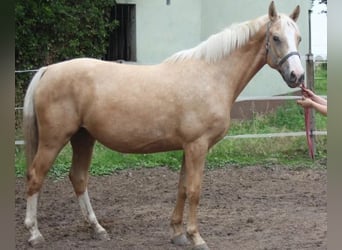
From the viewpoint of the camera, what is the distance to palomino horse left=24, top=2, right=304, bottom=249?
9.35 ft

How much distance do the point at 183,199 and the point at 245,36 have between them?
95 centimetres

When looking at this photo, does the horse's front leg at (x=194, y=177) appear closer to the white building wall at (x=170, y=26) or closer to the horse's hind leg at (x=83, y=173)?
the horse's hind leg at (x=83, y=173)

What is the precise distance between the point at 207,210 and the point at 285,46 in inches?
52.3

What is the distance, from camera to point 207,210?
11.9 feet

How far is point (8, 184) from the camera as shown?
75.9 inches

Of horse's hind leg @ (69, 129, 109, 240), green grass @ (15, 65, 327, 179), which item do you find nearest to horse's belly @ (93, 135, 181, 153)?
horse's hind leg @ (69, 129, 109, 240)

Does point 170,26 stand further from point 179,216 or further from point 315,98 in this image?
point 315,98

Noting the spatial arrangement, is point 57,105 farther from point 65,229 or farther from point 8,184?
point 8,184

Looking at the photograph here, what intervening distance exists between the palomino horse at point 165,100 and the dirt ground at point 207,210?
0.79 feet

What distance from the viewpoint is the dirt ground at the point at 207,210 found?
3086mm

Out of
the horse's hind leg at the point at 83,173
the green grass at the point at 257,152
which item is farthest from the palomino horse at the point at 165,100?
the green grass at the point at 257,152

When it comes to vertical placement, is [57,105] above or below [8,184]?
above

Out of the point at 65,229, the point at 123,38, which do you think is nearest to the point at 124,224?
the point at 65,229

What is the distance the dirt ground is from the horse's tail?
398mm
